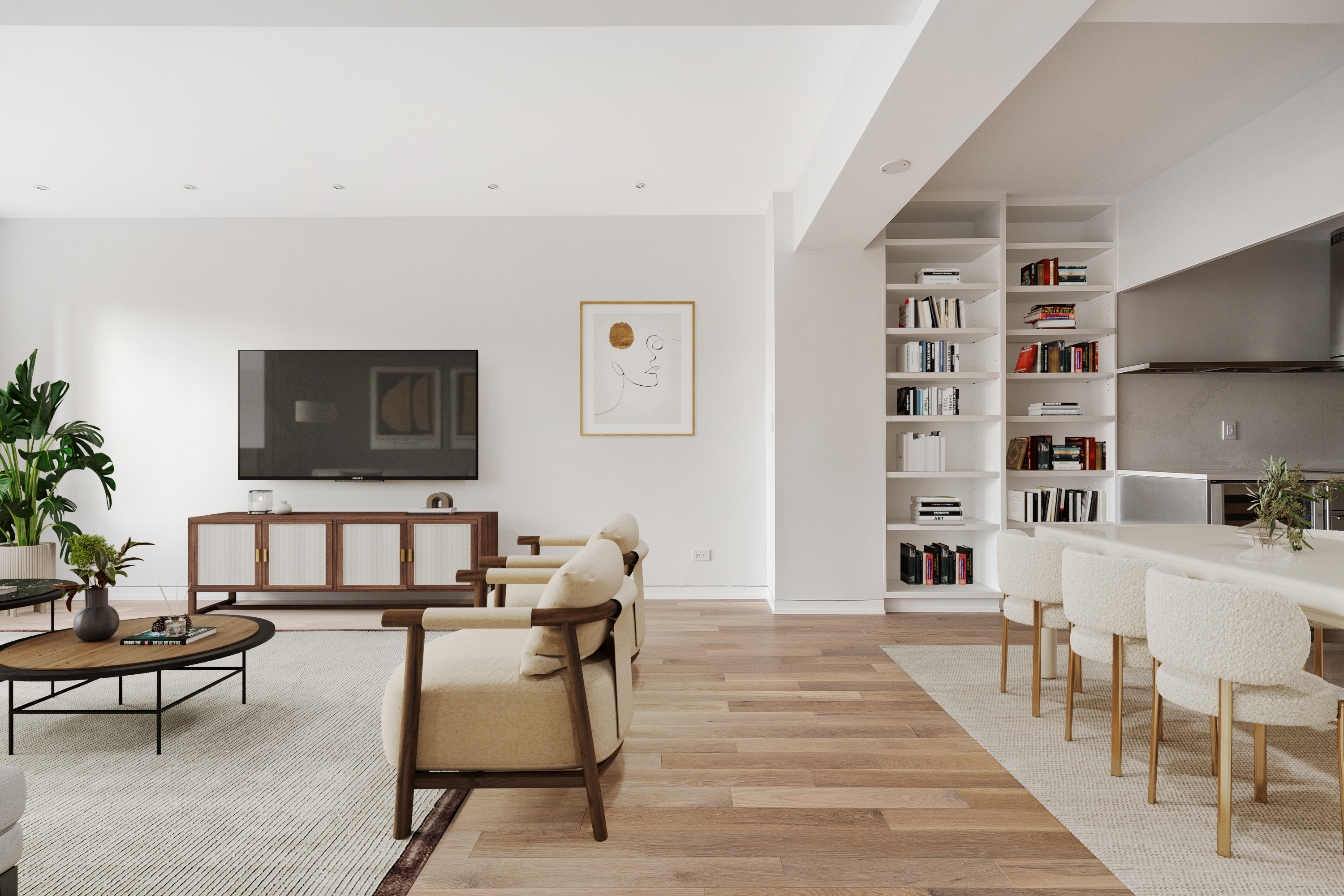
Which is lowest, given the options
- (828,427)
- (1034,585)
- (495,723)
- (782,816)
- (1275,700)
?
(782,816)

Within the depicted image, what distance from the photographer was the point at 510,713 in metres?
1.96

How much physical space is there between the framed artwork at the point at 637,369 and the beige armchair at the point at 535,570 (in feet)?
5.38

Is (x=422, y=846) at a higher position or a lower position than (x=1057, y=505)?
lower

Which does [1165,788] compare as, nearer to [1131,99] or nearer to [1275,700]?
[1275,700]

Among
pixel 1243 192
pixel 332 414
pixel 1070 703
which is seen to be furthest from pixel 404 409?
pixel 1243 192

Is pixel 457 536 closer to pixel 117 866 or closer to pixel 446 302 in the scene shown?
pixel 446 302

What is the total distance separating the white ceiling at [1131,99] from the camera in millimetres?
2920

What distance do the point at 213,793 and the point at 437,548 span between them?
2500mm

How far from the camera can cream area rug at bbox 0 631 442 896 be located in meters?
1.81

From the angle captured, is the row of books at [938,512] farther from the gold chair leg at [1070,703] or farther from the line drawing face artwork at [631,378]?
the gold chair leg at [1070,703]

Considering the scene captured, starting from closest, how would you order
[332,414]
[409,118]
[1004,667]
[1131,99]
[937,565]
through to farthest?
1. [1004,667]
2. [1131,99]
3. [409,118]
4. [937,565]
5. [332,414]

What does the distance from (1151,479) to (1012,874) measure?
3649mm

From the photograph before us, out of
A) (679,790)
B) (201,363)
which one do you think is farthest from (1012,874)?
(201,363)

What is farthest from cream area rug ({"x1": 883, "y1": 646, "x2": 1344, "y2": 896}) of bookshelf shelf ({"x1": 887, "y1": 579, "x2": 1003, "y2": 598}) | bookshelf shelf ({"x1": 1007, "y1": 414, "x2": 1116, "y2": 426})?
bookshelf shelf ({"x1": 1007, "y1": 414, "x2": 1116, "y2": 426})
